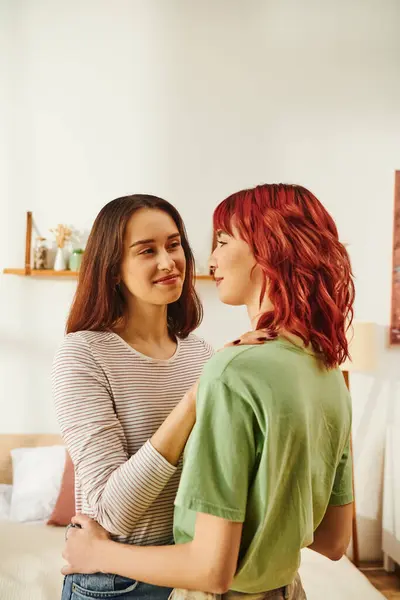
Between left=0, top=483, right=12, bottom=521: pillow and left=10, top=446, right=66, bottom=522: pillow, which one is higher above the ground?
left=10, top=446, right=66, bottom=522: pillow

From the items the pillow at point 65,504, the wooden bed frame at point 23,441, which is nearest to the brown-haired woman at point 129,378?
the pillow at point 65,504

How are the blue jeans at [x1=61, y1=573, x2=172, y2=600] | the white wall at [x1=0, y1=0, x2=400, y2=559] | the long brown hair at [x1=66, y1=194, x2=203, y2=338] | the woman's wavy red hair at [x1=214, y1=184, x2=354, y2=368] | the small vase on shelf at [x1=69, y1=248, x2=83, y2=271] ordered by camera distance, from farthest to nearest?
the white wall at [x1=0, y1=0, x2=400, y2=559] < the small vase on shelf at [x1=69, y1=248, x2=83, y2=271] < the long brown hair at [x1=66, y1=194, x2=203, y2=338] < the blue jeans at [x1=61, y1=573, x2=172, y2=600] < the woman's wavy red hair at [x1=214, y1=184, x2=354, y2=368]

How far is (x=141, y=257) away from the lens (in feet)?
4.70

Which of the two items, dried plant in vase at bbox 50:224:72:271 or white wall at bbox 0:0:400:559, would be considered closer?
dried plant in vase at bbox 50:224:72:271

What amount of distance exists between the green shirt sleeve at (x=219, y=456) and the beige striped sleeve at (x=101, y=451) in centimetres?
18

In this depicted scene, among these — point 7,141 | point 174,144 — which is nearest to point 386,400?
point 174,144

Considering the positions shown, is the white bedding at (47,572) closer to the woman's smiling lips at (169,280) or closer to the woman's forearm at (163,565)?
the woman's forearm at (163,565)

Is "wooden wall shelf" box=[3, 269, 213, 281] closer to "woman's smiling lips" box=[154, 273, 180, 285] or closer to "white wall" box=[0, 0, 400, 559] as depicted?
"white wall" box=[0, 0, 400, 559]

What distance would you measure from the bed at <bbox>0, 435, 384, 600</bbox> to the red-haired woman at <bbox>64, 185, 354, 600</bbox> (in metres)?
1.35

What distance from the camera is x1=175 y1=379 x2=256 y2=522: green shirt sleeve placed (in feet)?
3.13

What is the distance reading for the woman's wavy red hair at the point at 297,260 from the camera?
107 centimetres

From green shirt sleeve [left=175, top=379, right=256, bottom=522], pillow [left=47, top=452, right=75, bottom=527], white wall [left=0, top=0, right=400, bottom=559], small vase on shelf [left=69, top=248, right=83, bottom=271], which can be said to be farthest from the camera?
white wall [left=0, top=0, right=400, bottom=559]

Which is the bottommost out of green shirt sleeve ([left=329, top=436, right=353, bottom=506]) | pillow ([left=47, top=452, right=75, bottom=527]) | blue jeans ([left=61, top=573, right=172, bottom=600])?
pillow ([left=47, top=452, right=75, bottom=527])

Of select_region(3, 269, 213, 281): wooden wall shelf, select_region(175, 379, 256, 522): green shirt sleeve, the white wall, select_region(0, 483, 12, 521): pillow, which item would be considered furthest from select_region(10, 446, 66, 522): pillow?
select_region(175, 379, 256, 522): green shirt sleeve
